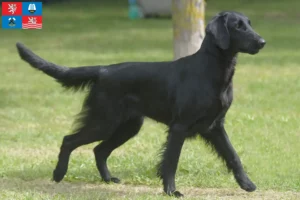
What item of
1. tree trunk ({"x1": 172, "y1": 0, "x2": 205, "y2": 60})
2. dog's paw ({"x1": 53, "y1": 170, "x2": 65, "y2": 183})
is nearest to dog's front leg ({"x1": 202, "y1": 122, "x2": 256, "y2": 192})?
dog's paw ({"x1": 53, "y1": 170, "x2": 65, "y2": 183})

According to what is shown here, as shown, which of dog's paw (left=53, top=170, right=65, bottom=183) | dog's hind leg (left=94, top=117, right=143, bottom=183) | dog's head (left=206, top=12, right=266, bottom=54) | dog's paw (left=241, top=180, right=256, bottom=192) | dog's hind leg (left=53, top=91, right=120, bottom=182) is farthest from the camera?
dog's hind leg (left=94, top=117, right=143, bottom=183)

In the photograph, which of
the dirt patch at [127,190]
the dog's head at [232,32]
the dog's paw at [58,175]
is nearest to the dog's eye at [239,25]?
the dog's head at [232,32]

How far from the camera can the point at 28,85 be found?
43.7 feet

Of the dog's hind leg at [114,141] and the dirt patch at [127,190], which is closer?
the dirt patch at [127,190]

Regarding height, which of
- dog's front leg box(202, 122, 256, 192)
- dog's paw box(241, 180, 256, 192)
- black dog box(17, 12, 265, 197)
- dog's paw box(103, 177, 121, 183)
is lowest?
dog's paw box(103, 177, 121, 183)

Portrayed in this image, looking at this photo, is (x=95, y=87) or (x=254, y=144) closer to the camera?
(x=95, y=87)

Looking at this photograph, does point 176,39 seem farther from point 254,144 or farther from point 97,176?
point 97,176

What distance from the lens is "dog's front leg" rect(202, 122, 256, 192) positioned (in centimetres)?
689

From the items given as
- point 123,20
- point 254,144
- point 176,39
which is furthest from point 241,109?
point 123,20

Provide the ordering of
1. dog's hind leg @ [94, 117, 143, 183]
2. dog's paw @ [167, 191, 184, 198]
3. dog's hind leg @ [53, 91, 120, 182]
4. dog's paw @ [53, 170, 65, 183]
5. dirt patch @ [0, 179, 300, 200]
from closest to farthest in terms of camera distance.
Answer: dog's paw @ [167, 191, 184, 198], dirt patch @ [0, 179, 300, 200], dog's hind leg @ [53, 91, 120, 182], dog's paw @ [53, 170, 65, 183], dog's hind leg @ [94, 117, 143, 183]

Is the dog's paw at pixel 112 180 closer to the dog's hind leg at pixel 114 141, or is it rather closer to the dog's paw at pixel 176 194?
the dog's hind leg at pixel 114 141

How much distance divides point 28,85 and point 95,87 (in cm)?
644

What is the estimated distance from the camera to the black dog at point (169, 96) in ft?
21.2

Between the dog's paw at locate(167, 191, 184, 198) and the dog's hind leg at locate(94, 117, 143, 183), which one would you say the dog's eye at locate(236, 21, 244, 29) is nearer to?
the dog's hind leg at locate(94, 117, 143, 183)
